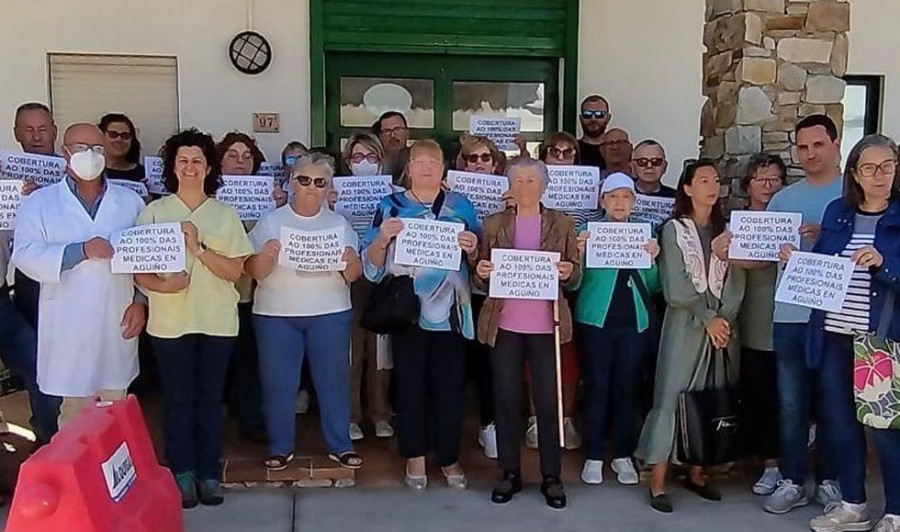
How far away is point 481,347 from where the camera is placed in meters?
4.30

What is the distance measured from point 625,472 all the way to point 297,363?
1540mm

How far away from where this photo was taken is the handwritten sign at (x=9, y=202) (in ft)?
11.8

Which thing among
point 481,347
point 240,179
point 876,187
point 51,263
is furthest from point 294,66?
point 876,187

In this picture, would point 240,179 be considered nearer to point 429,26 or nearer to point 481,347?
Answer: point 481,347

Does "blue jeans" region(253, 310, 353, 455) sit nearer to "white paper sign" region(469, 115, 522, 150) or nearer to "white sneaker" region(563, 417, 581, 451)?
"white sneaker" region(563, 417, 581, 451)

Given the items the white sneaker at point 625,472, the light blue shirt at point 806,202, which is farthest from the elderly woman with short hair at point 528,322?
the light blue shirt at point 806,202

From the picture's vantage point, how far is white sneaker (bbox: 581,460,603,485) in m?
3.95

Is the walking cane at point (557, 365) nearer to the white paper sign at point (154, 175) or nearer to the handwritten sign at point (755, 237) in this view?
the handwritten sign at point (755, 237)

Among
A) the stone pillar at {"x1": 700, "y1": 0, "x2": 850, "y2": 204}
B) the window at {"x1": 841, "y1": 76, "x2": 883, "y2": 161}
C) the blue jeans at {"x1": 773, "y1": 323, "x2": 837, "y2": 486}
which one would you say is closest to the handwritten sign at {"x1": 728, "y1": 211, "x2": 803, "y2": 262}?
the blue jeans at {"x1": 773, "y1": 323, "x2": 837, "y2": 486}

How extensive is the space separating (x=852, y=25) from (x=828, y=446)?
4.10 metres

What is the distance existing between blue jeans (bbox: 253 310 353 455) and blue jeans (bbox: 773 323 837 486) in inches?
71.9

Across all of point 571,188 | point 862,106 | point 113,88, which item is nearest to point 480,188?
point 571,188

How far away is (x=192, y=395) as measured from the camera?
351 cm

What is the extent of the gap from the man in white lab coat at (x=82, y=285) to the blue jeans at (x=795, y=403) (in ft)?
8.50
